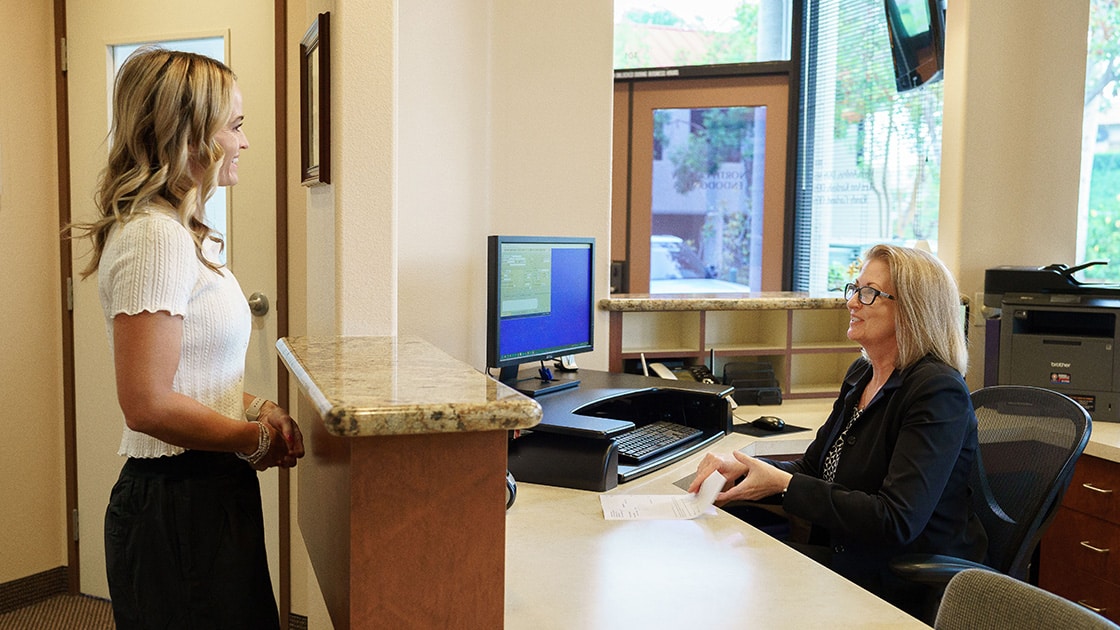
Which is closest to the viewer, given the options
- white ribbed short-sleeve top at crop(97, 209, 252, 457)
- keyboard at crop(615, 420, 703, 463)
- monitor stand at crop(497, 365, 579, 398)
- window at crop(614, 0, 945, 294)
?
white ribbed short-sleeve top at crop(97, 209, 252, 457)

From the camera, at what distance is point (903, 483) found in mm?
1945

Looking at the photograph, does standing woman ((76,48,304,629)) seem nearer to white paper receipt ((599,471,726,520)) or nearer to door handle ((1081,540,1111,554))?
white paper receipt ((599,471,726,520))

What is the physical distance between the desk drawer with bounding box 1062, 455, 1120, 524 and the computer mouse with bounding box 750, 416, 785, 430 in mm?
820

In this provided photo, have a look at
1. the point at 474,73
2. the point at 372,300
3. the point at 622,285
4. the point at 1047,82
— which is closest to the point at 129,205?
the point at 372,300

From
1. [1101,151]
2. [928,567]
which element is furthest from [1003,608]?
[1101,151]

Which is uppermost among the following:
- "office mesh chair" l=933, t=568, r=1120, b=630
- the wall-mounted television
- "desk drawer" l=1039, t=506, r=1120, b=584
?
the wall-mounted television

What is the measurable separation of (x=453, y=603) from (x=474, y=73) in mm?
2252

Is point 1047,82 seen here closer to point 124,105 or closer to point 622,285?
point 622,285

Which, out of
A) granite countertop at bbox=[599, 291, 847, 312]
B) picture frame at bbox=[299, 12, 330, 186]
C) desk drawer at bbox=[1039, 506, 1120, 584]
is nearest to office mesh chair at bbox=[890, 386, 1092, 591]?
desk drawer at bbox=[1039, 506, 1120, 584]

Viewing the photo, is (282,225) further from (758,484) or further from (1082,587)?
(1082,587)

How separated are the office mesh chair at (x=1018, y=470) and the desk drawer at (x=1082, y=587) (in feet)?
2.52

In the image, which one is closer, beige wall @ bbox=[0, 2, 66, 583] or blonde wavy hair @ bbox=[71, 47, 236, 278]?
blonde wavy hair @ bbox=[71, 47, 236, 278]

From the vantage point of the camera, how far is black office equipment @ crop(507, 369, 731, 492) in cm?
217

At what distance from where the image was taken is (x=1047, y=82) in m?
3.54
